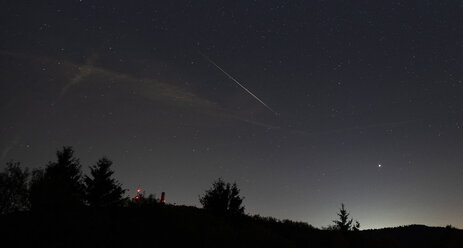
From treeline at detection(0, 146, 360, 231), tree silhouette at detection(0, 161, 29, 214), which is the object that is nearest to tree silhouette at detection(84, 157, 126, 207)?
treeline at detection(0, 146, 360, 231)

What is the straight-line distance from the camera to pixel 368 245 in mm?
28828

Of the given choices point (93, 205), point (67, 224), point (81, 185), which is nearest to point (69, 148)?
point (81, 185)

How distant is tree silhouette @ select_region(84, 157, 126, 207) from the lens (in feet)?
91.8

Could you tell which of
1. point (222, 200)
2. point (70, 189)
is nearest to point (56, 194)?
point (70, 189)

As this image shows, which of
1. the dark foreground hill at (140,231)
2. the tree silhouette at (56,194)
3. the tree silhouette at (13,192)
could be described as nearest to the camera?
the dark foreground hill at (140,231)

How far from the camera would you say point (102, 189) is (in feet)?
92.7

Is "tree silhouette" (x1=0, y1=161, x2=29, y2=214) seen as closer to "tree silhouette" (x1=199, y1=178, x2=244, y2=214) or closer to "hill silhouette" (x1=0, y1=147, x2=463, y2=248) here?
"hill silhouette" (x1=0, y1=147, x2=463, y2=248)

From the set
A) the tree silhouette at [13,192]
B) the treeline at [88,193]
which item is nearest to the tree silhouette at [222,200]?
the treeline at [88,193]

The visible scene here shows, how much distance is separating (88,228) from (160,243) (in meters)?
4.63

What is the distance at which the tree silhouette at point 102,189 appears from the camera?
91.8 feet

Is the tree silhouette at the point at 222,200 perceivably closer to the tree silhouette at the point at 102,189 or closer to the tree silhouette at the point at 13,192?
the tree silhouette at the point at 102,189

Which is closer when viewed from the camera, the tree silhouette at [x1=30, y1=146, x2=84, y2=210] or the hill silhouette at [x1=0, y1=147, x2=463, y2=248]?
the hill silhouette at [x1=0, y1=147, x2=463, y2=248]

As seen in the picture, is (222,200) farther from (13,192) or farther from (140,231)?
(13,192)

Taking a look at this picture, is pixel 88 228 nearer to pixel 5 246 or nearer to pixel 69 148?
pixel 5 246
